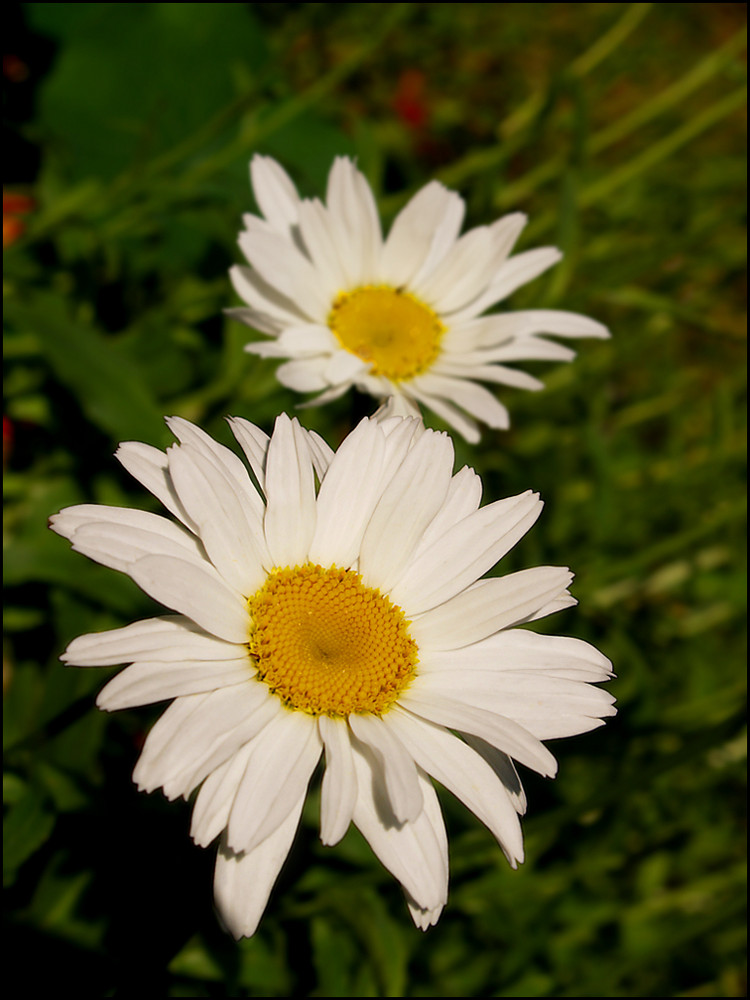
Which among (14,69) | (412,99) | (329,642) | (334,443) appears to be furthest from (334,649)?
(412,99)

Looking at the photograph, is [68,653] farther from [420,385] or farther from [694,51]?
[694,51]

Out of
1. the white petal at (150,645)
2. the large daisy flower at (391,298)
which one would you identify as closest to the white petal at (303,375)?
the large daisy flower at (391,298)

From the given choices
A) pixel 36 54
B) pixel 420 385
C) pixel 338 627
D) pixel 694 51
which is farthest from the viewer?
pixel 694 51

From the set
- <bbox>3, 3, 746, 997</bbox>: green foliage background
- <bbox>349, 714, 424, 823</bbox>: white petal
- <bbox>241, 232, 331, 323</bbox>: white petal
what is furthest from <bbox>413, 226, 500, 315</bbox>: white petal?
<bbox>349, 714, 424, 823</bbox>: white petal

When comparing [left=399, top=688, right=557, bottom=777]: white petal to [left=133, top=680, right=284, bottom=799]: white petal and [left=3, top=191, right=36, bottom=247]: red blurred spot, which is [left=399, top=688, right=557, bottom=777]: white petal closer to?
[left=133, top=680, right=284, bottom=799]: white petal

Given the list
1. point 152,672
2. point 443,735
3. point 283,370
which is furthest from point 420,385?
point 152,672
